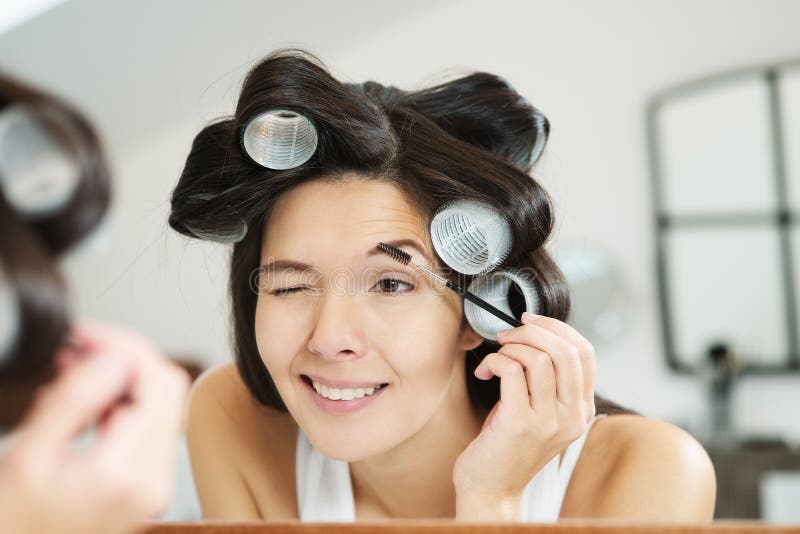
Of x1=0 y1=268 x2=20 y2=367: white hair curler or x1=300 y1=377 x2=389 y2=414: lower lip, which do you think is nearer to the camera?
x1=0 y1=268 x2=20 y2=367: white hair curler

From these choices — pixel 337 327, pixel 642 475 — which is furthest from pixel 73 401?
pixel 642 475

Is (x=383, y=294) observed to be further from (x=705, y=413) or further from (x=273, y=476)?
(x=705, y=413)

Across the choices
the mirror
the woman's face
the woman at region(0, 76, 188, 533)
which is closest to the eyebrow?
the woman's face

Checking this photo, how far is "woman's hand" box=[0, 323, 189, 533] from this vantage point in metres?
0.28

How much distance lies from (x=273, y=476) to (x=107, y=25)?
0.66 metres

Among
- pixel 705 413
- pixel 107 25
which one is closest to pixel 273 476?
pixel 107 25

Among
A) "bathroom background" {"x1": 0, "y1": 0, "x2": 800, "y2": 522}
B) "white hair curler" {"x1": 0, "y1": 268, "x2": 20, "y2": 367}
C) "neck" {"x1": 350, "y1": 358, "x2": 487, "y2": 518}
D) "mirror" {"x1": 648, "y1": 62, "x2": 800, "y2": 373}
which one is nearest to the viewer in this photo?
"white hair curler" {"x1": 0, "y1": 268, "x2": 20, "y2": 367}

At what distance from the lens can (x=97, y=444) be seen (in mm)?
295

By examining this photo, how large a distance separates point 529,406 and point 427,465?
0.54ft

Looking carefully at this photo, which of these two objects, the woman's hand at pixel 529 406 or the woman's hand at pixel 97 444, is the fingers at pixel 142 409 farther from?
the woman's hand at pixel 529 406

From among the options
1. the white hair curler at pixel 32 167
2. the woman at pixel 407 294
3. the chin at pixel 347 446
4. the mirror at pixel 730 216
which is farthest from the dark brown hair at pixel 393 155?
the mirror at pixel 730 216

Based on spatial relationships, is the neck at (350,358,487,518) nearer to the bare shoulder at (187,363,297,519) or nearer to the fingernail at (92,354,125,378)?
the bare shoulder at (187,363,297,519)

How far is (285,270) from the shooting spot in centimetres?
Answer: 56

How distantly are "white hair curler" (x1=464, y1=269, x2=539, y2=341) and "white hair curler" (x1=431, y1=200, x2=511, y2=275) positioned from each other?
0.01 meters
